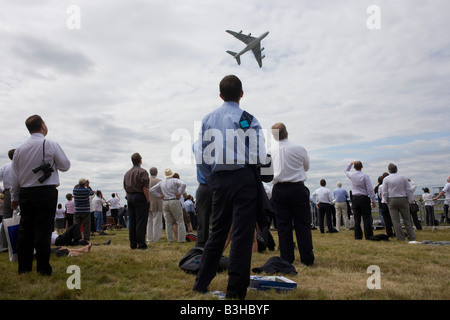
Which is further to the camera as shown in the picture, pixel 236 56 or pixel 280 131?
pixel 236 56

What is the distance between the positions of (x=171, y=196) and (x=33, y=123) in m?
4.54

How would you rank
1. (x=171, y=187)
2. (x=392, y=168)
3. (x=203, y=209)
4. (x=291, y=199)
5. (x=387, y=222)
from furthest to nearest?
(x=387, y=222), (x=392, y=168), (x=171, y=187), (x=203, y=209), (x=291, y=199)

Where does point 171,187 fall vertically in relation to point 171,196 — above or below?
above

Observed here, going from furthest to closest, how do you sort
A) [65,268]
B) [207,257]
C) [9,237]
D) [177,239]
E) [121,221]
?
1. [121,221]
2. [177,239]
3. [9,237]
4. [65,268]
5. [207,257]

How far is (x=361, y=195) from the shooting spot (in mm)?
9141

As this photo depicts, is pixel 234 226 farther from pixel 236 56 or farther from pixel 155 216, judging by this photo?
pixel 236 56

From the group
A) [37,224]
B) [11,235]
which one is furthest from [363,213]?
[11,235]

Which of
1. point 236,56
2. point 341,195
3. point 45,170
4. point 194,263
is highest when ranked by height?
point 236,56

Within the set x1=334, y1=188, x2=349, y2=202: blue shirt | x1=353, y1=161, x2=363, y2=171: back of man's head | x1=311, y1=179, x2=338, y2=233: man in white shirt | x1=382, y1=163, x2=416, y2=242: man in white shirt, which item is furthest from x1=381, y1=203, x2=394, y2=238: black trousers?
x1=334, y1=188, x2=349, y2=202: blue shirt

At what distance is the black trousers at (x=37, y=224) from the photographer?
407 centimetres
